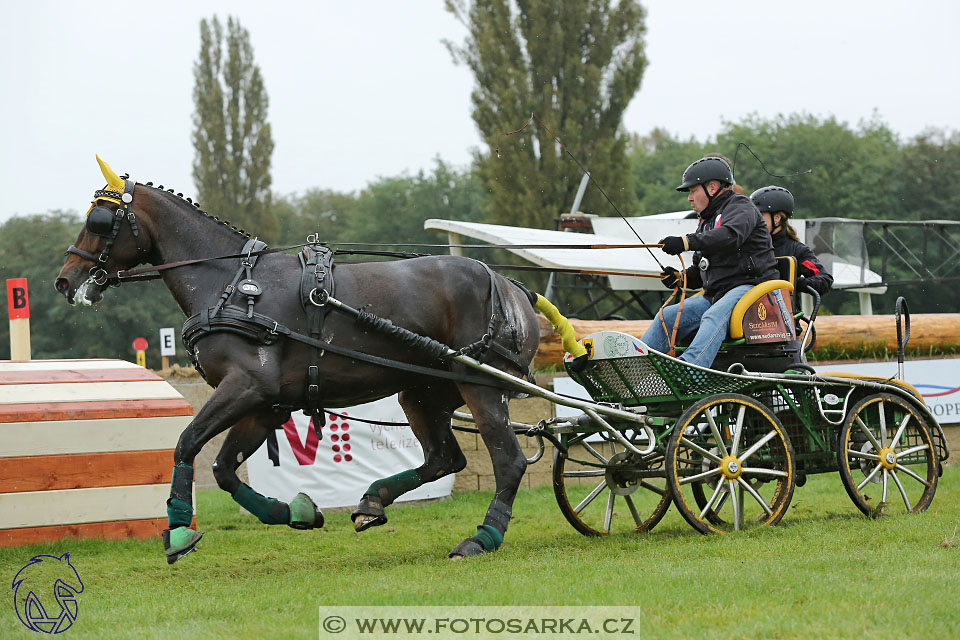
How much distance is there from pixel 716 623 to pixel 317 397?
2727mm

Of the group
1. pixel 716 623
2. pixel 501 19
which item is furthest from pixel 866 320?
pixel 501 19

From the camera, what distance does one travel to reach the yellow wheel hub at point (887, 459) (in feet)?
23.2

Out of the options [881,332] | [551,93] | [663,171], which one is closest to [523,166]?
[551,93]

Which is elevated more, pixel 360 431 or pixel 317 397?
pixel 317 397

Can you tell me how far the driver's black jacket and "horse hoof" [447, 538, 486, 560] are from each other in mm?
2233

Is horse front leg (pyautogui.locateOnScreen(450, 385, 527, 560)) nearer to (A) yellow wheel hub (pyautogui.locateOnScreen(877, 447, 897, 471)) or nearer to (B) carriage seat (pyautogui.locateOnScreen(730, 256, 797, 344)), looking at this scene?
(B) carriage seat (pyautogui.locateOnScreen(730, 256, 797, 344))

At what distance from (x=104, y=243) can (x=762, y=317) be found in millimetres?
3973

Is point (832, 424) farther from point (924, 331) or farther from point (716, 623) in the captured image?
point (924, 331)

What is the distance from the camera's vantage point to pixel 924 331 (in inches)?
481

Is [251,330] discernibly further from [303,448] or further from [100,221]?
[303,448]

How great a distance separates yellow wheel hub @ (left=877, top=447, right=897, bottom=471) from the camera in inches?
279

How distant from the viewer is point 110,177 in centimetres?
604

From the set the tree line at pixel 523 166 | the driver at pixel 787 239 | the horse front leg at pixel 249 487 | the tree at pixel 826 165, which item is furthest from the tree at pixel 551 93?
the horse front leg at pixel 249 487

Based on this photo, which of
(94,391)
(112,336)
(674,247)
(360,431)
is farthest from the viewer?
(112,336)
